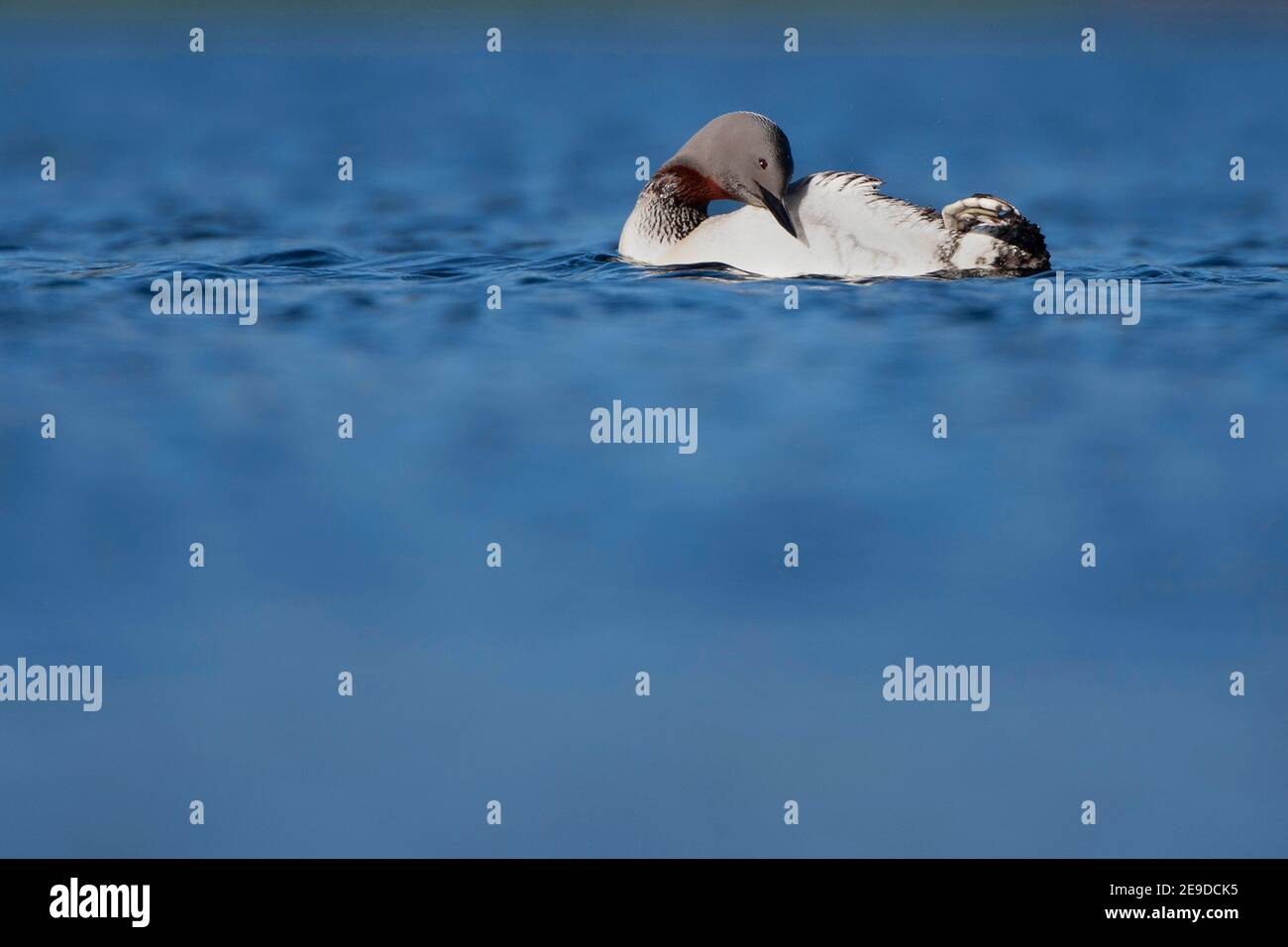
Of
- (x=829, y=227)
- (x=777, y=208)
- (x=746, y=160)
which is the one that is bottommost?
(x=829, y=227)

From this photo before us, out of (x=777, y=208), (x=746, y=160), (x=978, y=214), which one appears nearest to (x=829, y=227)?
(x=777, y=208)

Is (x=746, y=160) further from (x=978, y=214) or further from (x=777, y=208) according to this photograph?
(x=978, y=214)

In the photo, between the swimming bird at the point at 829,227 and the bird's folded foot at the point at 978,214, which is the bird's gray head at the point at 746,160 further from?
the bird's folded foot at the point at 978,214

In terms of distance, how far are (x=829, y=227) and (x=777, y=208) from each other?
1.16 feet

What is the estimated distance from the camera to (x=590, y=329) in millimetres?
9367

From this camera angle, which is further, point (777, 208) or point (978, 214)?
point (777, 208)

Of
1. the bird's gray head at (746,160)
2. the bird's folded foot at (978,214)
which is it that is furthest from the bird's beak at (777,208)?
the bird's folded foot at (978,214)

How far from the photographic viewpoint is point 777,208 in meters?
10.0

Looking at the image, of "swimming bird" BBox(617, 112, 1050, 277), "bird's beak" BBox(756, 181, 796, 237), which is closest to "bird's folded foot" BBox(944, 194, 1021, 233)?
"swimming bird" BBox(617, 112, 1050, 277)

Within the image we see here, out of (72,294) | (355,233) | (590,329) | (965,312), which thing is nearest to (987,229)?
(965,312)

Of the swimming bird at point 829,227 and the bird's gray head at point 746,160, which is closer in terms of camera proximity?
the swimming bird at point 829,227

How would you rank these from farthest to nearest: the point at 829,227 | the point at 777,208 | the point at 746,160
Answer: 1. the point at 746,160
2. the point at 777,208
3. the point at 829,227

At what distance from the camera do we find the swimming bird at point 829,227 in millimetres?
9906

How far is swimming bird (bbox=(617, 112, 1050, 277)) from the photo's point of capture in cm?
991
